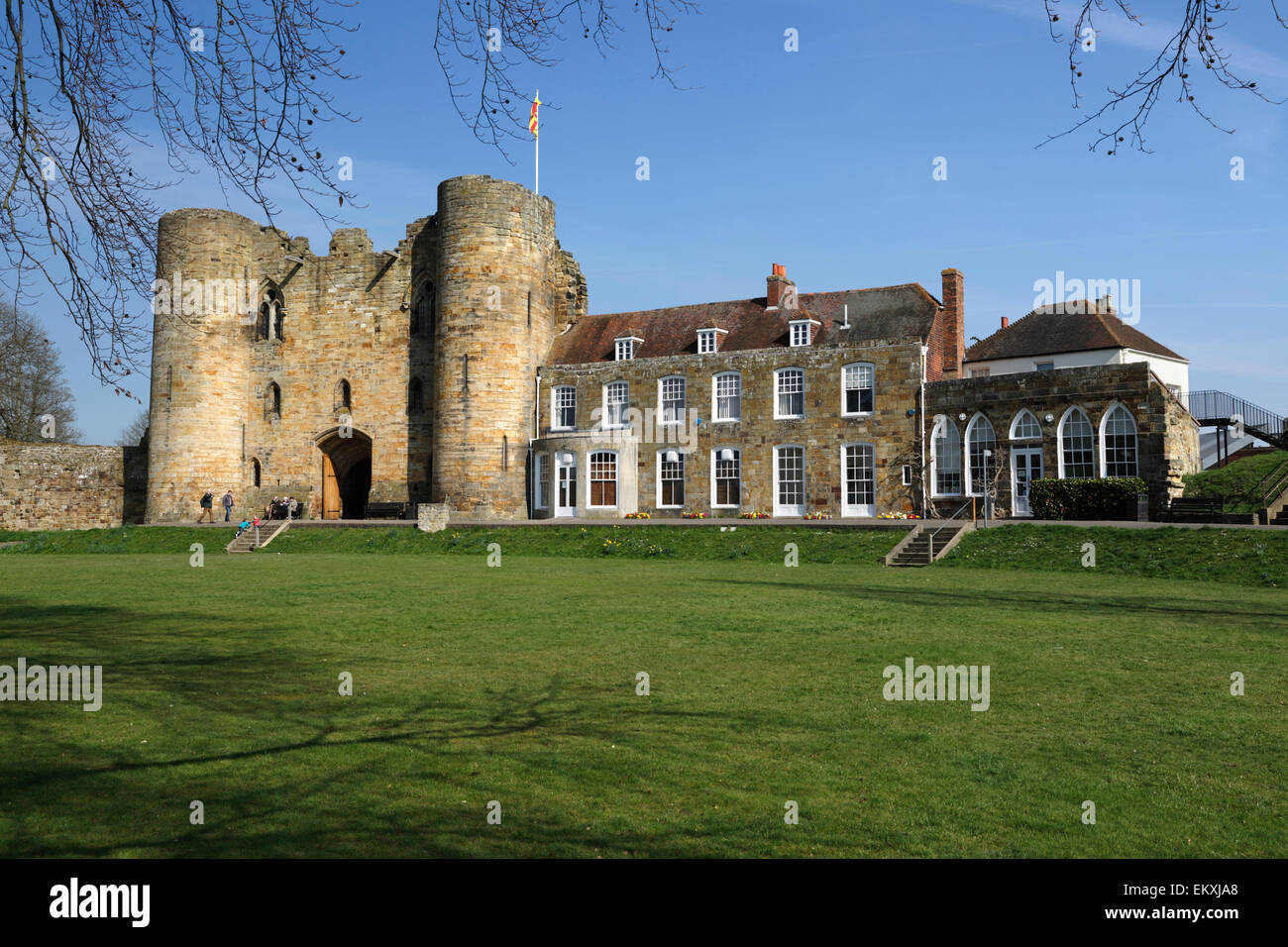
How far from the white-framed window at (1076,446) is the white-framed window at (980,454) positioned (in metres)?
2.27

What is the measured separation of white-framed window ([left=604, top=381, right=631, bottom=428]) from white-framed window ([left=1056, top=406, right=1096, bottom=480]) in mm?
16816

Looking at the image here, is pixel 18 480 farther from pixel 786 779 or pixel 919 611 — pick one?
pixel 786 779

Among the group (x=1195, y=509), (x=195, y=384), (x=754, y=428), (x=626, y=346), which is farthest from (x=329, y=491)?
(x=1195, y=509)

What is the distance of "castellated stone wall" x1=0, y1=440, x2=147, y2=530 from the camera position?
4441cm

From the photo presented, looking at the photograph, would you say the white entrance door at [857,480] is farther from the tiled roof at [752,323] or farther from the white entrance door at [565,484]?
the white entrance door at [565,484]

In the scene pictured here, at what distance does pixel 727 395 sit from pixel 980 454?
9884 mm

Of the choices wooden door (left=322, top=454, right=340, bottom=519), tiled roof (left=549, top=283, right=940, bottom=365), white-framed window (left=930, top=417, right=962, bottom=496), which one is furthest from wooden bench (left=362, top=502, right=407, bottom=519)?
white-framed window (left=930, top=417, right=962, bottom=496)

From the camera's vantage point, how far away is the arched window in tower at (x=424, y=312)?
144 ft

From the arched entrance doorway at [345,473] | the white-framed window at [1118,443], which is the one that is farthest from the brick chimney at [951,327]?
the arched entrance doorway at [345,473]

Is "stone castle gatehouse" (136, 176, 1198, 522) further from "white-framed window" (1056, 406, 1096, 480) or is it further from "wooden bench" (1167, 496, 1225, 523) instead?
"wooden bench" (1167, 496, 1225, 523)

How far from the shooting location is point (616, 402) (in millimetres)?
40750

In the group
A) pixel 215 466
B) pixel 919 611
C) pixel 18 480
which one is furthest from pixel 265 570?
pixel 18 480

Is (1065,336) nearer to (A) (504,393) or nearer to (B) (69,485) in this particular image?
(A) (504,393)
